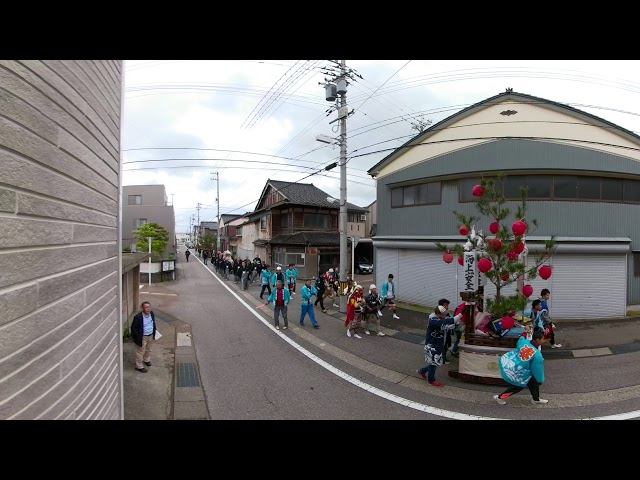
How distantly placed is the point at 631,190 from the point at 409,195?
318 inches

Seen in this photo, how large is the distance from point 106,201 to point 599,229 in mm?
14638

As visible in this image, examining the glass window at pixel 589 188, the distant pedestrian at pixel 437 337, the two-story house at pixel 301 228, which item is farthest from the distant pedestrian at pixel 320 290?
the glass window at pixel 589 188

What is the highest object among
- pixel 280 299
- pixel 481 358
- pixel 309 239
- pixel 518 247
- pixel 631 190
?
pixel 631 190

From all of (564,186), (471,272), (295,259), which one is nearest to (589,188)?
(564,186)

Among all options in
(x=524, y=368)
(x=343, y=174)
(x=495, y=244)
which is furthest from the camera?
(x=343, y=174)

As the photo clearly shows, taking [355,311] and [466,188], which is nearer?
[355,311]

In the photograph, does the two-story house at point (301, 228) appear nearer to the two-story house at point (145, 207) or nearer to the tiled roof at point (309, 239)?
the tiled roof at point (309, 239)

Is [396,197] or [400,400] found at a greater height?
[396,197]

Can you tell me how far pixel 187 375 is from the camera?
6.40 meters

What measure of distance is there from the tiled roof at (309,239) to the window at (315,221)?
3.76ft

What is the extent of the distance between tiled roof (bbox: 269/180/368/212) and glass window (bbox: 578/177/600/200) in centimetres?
1660

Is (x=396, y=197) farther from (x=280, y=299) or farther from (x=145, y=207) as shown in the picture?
(x=145, y=207)

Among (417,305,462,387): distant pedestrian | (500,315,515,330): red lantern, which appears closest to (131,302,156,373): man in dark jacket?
(417,305,462,387): distant pedestrian

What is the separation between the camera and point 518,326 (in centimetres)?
698
